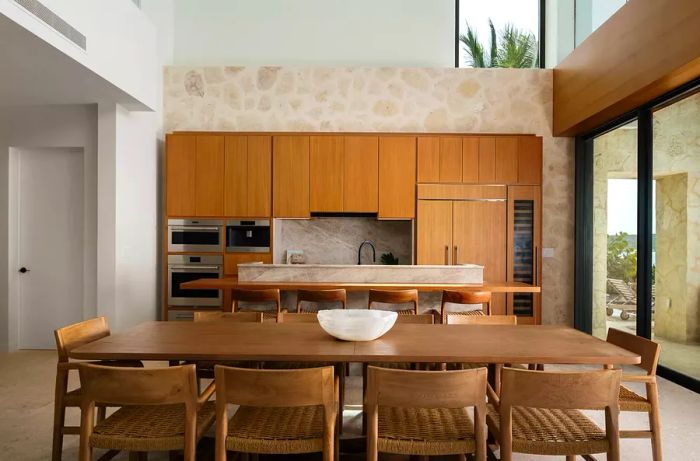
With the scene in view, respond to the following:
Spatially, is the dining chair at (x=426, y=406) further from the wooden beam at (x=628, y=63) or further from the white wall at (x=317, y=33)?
the white wall at (x=317, y=33)

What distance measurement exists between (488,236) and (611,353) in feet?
11.4

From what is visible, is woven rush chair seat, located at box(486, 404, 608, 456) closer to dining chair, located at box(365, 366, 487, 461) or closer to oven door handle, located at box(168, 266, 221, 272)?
dining chair, located at box(365, 366, 487, 461)

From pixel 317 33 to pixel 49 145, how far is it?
3.44 metres

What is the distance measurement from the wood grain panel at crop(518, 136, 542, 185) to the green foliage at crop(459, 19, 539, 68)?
1.38 m

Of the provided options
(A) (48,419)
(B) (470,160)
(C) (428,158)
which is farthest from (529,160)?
(A) (48,419)

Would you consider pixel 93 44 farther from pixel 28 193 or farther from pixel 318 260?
pixel 318 260

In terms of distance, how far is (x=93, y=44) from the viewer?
3.94m

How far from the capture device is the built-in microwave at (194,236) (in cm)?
578

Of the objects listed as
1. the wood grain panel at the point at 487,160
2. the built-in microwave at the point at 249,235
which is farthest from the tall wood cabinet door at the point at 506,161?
the built-in microwave at the point at 249,235

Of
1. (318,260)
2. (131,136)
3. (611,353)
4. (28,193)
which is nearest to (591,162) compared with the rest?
(318,260)

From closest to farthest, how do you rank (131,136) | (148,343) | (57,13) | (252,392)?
(252,392)
(148,343)
(57,13)
(131,136)

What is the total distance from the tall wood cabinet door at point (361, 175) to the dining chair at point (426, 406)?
3.89m

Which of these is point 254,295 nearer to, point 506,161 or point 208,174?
point 208,174

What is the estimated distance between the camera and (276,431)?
201cm
